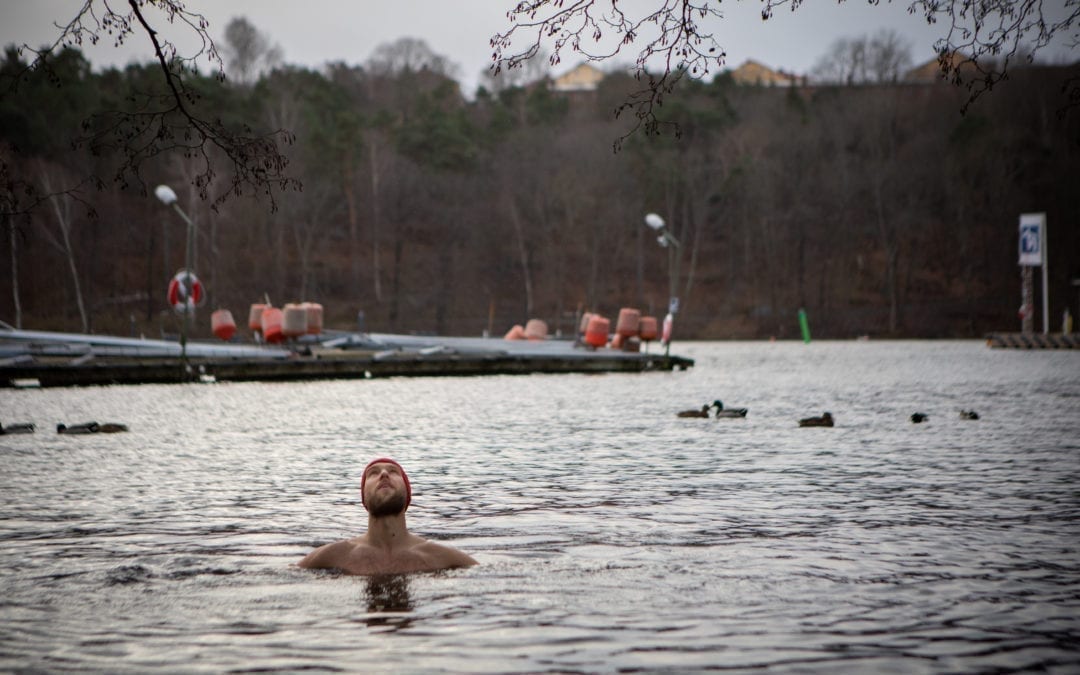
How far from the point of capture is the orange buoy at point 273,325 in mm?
40344

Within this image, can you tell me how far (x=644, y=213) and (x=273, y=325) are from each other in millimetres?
59358

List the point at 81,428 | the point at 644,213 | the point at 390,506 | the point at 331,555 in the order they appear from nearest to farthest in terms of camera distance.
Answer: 1. the point at 390,506
2. the point at 331,555
3. the point at 81,428
4. the point at 644,213

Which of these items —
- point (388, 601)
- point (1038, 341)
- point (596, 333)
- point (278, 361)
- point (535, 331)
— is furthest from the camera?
point (1038, 341)

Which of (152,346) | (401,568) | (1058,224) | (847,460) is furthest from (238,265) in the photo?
(401,568)

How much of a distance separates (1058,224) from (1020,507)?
8914 centimetres

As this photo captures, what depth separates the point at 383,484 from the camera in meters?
7.97

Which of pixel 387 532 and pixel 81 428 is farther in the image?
pixel 81 428

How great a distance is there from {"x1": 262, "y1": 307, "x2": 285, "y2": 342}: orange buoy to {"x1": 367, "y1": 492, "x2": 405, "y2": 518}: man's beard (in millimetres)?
32648

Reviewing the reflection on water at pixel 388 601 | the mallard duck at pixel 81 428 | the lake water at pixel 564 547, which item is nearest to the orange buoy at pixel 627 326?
the lake water at pixel 564 547

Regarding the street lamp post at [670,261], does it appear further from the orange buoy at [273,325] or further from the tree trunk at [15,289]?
the tree trunk at [15,289]

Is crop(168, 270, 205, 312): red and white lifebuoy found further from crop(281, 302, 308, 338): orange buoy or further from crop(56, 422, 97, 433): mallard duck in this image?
crop(56, 422, 97, 433): mallard duck

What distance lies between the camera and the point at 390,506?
8.02m

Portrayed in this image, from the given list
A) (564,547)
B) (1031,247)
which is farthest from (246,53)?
(564,547)

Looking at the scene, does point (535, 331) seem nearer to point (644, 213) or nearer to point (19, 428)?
point (19, 428)
